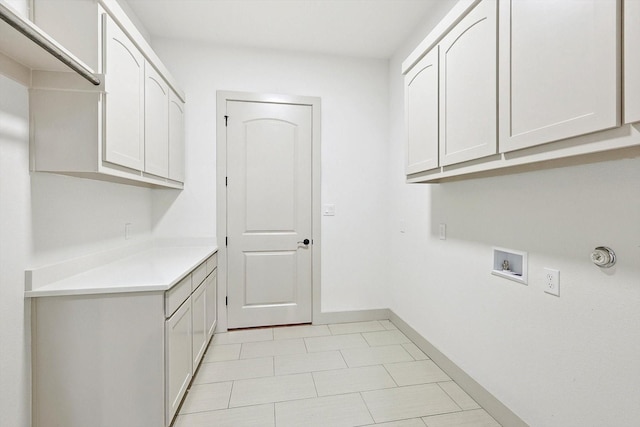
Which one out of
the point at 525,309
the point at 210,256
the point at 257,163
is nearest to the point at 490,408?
the point at 525,309

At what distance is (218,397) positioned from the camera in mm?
1940

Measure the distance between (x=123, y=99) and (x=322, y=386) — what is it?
2.22 m

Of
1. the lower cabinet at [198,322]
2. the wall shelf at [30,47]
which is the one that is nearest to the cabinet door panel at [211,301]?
the lower cabinet at [198,322]

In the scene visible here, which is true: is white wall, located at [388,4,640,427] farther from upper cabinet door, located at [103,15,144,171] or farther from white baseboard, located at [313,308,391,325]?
upper cabinet door, located at [103,15,144,171]

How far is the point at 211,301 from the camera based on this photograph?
8.69ft

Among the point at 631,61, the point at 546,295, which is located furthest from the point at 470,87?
the point at 546,295

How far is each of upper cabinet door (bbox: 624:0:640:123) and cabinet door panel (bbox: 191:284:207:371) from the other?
2305 mm

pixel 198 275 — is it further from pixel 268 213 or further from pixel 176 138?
pixel 176 138

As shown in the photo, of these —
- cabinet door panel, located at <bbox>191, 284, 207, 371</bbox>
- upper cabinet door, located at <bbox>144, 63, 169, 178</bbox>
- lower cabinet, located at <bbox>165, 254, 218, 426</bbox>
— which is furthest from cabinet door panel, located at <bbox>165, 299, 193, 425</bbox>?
upper cabinet door, located at <bbox>144, 63, 169, 178</bbox>

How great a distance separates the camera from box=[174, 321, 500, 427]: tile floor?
1758mm

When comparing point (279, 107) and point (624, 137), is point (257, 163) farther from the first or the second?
point (624, 137)

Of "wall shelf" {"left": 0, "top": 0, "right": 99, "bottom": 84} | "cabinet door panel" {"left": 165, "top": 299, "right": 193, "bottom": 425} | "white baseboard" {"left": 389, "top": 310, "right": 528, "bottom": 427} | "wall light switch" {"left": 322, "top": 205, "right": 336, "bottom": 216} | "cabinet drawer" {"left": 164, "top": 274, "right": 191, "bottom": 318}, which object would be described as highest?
"wall shelf" {"left": 0, "top": 0, "right": 99, "bottom": 84}

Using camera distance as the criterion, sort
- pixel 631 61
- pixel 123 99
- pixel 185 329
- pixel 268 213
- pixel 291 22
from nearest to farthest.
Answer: pixel 631 61 → pixel 123 99 → pixel 185 329 → pixel 291 22 → pixel 268 213

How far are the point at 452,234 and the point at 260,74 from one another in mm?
2420
